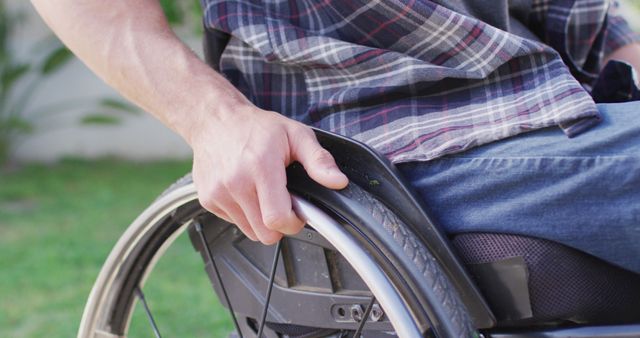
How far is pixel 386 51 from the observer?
4.53ft

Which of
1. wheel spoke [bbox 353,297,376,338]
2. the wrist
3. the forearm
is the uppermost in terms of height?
the forearm

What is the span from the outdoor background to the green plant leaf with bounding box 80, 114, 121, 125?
1 cm

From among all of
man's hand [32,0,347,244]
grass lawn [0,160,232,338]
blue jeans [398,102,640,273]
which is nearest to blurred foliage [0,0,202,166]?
grass lawn [0,160,232,338]

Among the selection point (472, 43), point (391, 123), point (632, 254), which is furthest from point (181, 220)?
point (632, 254)

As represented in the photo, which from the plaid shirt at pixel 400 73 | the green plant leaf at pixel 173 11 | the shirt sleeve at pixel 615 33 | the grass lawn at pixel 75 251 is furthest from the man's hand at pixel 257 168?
the green plant leaf at pixel 173 11

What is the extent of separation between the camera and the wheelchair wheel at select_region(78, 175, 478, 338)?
3.91ft

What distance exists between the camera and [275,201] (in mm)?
1264

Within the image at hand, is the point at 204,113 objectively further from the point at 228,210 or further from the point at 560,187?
the point at 560,187

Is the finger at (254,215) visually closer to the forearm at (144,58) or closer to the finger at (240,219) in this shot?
the finger at (240,219)

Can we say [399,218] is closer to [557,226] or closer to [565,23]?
[557,226]

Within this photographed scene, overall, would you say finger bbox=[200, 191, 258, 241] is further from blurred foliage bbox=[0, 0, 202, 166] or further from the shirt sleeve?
blurred foliage bbox=[0, 0, 202, 166]

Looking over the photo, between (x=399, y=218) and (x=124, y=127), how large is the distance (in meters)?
6.59

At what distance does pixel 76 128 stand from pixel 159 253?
20.1 feet

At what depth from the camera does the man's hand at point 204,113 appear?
127cm
